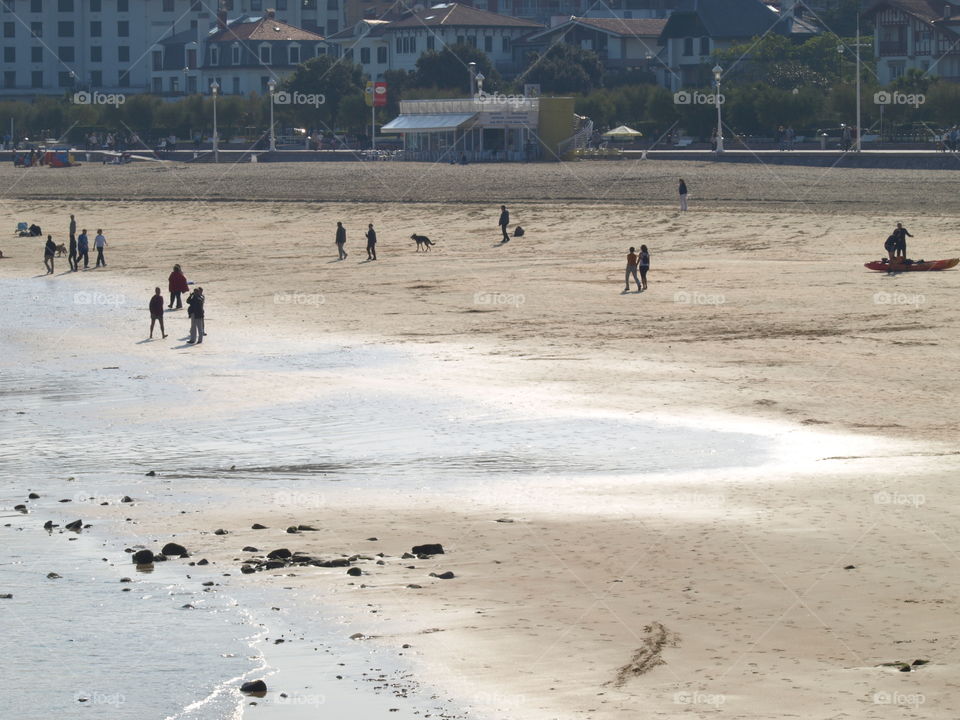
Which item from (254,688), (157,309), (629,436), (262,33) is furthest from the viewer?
(262,33)

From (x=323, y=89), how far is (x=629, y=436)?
3607 inches

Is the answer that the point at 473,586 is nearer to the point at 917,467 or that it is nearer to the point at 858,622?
the point at 858,622

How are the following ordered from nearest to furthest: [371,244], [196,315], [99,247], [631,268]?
[196,315], [631,268], [371,244], [99,247]

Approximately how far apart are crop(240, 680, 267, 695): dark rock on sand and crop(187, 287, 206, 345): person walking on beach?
18.6 m

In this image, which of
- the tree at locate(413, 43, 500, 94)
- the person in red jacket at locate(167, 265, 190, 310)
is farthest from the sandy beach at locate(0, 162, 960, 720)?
the tree at locate(413, 43, 500, 94)

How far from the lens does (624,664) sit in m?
11.5

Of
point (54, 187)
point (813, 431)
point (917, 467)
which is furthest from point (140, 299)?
point (54, 187)

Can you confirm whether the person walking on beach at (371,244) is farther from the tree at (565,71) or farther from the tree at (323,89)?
the tree at (565,71)

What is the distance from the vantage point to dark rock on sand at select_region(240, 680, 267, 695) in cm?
1127

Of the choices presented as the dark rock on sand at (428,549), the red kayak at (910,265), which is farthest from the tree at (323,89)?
the dark rock on sand at (428,549)

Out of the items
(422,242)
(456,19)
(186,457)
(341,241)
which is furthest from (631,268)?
(456,19)

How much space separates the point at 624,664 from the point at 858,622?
6.75 ft

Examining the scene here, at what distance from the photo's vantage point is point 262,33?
13462 cm

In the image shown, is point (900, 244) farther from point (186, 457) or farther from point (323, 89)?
point (323, 89)
